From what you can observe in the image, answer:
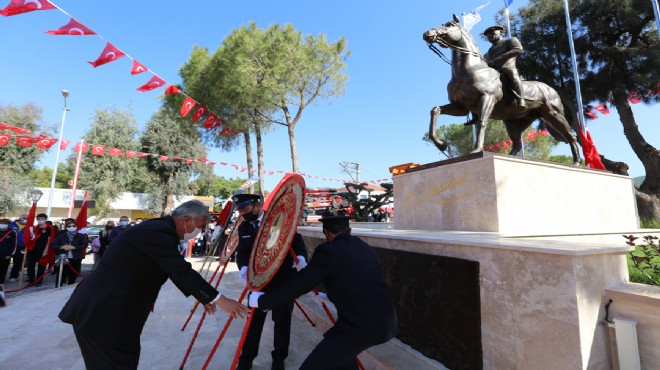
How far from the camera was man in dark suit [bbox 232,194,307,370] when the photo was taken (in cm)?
322

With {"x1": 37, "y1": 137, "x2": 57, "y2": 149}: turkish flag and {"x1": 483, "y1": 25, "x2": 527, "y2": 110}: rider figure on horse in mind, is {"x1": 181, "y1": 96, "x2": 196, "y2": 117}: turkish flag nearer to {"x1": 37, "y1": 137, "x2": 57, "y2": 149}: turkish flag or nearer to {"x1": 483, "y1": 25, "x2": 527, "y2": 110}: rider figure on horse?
{"x1": 37, "y1": 137, "x2": 57, "y2": 149}: turkish flag

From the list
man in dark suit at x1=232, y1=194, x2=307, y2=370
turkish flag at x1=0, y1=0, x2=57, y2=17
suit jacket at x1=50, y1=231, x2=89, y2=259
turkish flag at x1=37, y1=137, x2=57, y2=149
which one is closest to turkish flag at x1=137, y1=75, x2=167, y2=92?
turkish flag at x1=0, y1=0, x2=57, y2=17

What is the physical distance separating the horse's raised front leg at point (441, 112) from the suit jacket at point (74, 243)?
9.02 m

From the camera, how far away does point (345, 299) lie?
2.08 m

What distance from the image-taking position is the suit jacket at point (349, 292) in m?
2.05

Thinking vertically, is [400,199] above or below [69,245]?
above

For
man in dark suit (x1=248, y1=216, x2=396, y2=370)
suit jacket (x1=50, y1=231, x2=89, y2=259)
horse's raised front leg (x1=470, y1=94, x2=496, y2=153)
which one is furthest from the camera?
suit jacket (x1=50, y1=231, x2=89, y2=259)

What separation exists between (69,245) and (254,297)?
8.42 meters

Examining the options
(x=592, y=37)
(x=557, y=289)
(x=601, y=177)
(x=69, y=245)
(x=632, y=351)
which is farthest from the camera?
(x=592, y=37)

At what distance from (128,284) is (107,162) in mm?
33634

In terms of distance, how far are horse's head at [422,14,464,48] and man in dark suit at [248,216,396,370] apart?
4780 millimetres

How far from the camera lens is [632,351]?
174cm

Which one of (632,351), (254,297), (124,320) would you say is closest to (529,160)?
(632,351)

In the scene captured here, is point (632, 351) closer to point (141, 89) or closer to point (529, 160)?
point (529, 160)
